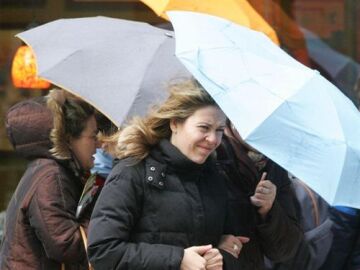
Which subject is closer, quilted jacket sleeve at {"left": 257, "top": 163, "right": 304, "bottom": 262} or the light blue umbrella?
the light blue umbrella

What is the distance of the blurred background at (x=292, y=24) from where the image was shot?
7.96 meters

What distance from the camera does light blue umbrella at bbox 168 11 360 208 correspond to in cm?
323

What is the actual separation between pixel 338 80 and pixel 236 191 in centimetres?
430

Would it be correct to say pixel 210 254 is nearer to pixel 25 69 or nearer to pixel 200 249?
pixel 200 249

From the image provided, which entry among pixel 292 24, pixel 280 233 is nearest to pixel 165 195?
pixel 280 233

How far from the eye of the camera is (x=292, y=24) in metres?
7.96

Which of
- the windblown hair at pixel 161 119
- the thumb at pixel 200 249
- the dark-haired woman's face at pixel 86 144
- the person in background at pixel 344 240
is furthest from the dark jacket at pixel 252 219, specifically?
the person in background at pixel 344 240

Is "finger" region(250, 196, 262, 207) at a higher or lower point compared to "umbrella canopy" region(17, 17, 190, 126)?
lower

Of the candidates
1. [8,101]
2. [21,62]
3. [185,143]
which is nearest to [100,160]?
[185,143]

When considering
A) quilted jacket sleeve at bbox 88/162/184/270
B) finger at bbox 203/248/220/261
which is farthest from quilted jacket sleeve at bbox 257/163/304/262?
quilted jacket sleeve at bbox 88/162/184/270

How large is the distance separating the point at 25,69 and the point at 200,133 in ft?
14.0

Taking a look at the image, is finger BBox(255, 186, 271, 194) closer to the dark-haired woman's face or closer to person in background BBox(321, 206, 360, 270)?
the dark-haired woman's face

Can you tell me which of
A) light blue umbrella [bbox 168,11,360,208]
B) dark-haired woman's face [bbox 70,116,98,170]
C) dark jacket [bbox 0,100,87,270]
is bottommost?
dark jacket [bbox 0,100,87,270]

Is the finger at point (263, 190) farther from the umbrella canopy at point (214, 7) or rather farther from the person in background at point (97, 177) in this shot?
the umbrella canopy at point (214, 7)
